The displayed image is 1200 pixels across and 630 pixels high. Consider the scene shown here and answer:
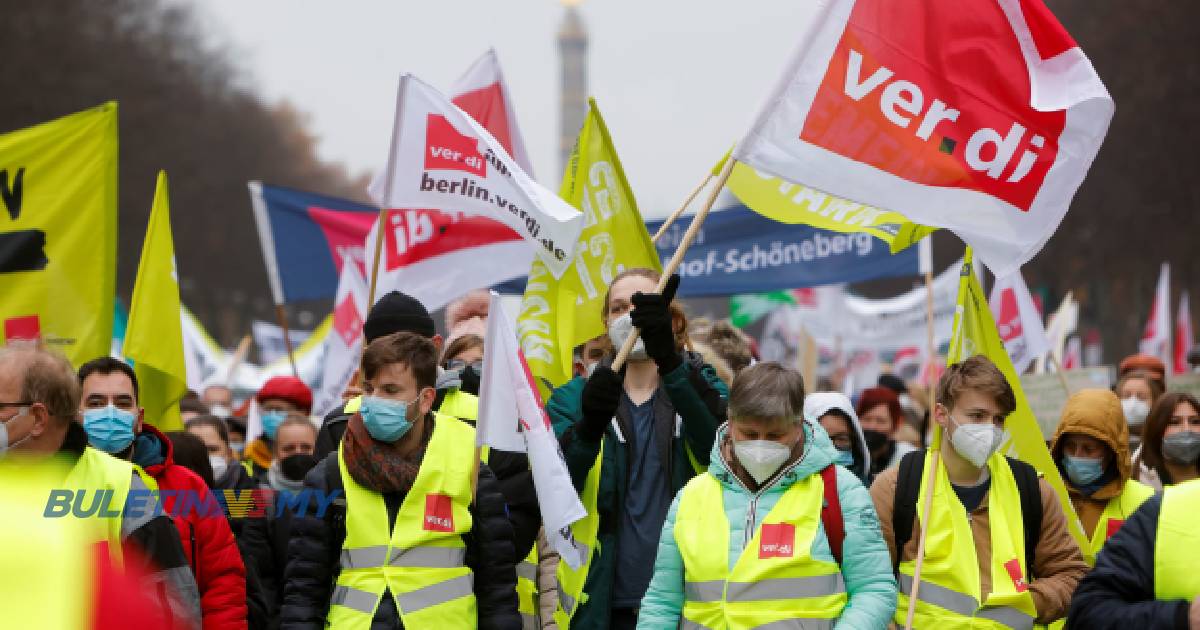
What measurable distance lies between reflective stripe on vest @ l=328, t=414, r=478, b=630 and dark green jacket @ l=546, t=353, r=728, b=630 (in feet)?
1.52

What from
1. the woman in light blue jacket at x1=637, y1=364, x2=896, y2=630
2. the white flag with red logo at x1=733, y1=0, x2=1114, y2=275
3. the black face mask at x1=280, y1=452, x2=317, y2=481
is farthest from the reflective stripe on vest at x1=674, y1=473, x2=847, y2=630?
the black face mask at x1=280, y1=452, x2=317, y2=481

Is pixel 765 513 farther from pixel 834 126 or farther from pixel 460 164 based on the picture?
pixel 460 164

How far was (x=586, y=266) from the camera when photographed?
6.96 metres

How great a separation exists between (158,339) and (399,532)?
288 cm

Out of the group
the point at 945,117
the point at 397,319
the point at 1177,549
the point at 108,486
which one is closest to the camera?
the point at 1177,549

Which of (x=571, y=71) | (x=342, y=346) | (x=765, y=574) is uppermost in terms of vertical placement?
(x=571, y=71)

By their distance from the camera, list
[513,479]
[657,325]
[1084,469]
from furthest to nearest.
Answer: [1084,469]
[513,479]
[657,325]

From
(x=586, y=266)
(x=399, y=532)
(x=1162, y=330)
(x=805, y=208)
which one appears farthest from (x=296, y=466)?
(x=1162, y=330)

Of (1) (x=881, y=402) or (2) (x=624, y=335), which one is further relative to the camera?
(1) (x=881, y=402)

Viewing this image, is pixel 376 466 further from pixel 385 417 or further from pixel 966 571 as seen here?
pixel 966 571

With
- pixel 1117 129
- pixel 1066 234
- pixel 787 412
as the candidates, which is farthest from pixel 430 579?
pixel 1066 234

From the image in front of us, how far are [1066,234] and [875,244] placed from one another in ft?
83.0

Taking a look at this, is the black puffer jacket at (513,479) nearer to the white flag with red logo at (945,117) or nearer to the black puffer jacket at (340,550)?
the black puffer jacket at (340,550)

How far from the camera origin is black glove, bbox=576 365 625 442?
5086 millimetres
